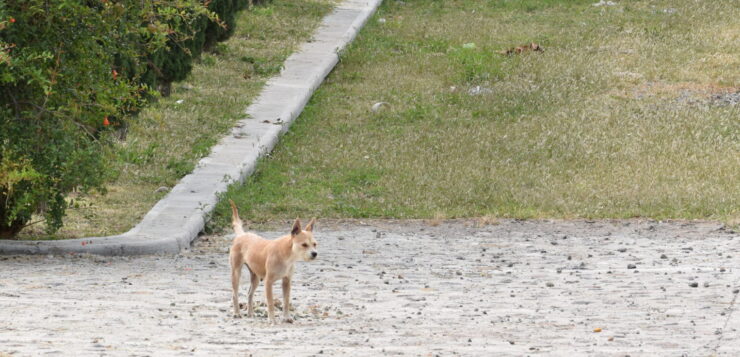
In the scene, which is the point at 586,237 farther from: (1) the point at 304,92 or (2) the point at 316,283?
(1) the point at 304,92

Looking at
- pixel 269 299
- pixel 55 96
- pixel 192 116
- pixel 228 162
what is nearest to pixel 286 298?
pixel 269 299

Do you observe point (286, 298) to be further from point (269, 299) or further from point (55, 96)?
point (55, 96)

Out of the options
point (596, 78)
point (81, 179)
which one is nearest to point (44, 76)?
point (81, 179)

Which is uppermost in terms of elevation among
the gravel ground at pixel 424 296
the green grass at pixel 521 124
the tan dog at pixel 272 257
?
the tan dog at pixel 272 257

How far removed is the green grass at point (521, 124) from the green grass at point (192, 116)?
1.01 metres

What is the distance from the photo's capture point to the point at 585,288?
10211mm

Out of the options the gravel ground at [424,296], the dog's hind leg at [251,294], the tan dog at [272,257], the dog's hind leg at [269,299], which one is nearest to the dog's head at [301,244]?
the tan dog at [272,257]

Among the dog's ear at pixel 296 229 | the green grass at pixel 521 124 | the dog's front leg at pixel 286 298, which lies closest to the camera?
the dog's ear at pixel 296 229

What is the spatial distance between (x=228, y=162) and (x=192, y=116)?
8.58 ft

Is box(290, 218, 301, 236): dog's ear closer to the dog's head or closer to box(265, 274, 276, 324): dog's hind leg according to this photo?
the dog's head

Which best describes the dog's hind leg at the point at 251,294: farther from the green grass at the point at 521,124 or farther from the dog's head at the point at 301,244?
the green grass at the point at 521,124

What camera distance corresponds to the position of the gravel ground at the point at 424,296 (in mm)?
7879

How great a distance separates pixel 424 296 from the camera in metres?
10.0

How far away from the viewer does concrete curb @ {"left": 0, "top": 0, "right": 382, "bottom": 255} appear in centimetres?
1200
